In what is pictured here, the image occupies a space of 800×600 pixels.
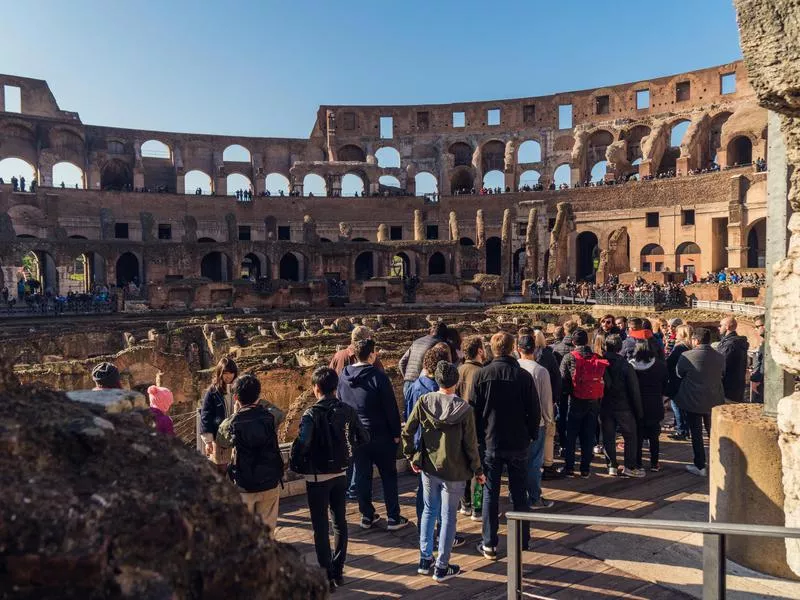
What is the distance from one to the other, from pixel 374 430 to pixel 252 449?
1.30m

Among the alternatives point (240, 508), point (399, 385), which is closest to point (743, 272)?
point (399, 385)

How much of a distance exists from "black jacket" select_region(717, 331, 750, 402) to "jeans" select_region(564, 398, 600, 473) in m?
2.22

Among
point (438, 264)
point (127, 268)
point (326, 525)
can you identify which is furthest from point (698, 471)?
point (127, 268)

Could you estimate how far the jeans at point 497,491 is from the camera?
14.3ft

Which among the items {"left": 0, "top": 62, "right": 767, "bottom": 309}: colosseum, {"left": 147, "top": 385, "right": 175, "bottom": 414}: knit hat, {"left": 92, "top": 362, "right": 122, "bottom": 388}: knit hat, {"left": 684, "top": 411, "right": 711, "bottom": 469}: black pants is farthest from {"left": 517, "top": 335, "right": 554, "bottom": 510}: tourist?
{"left": 0, "top": 62, "right": 767, "bottom": 309}: colosseum

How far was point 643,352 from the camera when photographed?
6.41 metres

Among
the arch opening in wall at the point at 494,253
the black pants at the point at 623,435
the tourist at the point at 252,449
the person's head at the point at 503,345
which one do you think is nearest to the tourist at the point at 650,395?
the black pants at the point at 623,435

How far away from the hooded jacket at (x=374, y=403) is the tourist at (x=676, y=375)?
358cm

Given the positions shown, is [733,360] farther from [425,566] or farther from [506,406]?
[425,566]

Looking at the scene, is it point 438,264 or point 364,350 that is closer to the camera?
point 364,350

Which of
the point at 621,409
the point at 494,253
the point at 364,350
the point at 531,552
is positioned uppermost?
the point at 494,253

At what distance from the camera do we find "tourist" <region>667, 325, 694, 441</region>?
6863 millimetres

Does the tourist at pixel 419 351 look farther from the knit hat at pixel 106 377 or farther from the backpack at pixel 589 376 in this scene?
the knit hat at pixel 106 377

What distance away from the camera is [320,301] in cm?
3184
